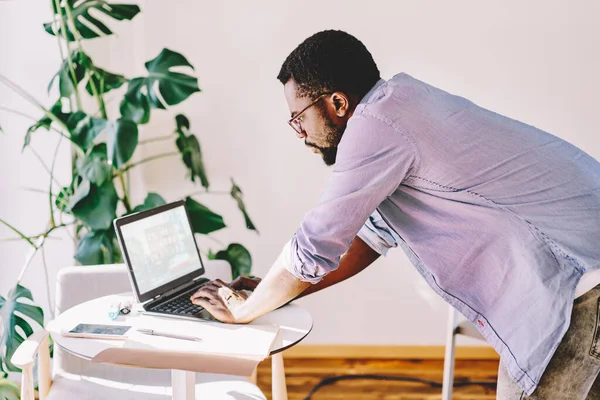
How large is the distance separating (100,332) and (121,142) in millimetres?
836

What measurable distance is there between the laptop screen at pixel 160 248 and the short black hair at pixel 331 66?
70 centimetres

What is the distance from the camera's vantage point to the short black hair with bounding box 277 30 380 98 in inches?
57.0

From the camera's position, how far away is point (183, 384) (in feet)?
4.96

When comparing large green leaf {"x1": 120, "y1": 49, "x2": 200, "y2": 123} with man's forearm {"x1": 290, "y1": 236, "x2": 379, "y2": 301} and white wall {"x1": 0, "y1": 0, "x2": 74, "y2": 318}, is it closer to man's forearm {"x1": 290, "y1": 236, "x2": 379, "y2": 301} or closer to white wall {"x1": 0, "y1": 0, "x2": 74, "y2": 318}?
white wall {"x1": 0, "y1": 0, "x2": 74, "y2": 318}

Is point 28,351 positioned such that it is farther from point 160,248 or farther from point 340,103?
point 340,103

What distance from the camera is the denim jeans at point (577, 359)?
1303 mm

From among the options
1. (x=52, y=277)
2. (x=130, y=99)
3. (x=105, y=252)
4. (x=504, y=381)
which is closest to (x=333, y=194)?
(x=504, y=381)

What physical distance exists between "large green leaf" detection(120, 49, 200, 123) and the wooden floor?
136cm

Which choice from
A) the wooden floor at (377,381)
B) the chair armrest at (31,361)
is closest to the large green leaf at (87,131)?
→ the chair armrest at (31,361)

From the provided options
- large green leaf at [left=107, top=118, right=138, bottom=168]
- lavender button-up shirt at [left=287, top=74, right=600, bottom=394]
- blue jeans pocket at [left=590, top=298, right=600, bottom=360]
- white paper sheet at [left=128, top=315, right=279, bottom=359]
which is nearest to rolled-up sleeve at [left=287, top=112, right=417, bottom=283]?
lavender button-up shirt at [left=287, top=74, right=600, bottom=394]

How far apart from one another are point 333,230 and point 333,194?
0.25ft

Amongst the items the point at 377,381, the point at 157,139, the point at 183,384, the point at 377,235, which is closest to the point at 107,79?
the point at 157,139

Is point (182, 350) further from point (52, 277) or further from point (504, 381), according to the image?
point (52, 277)

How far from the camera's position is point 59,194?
8.39 feet
